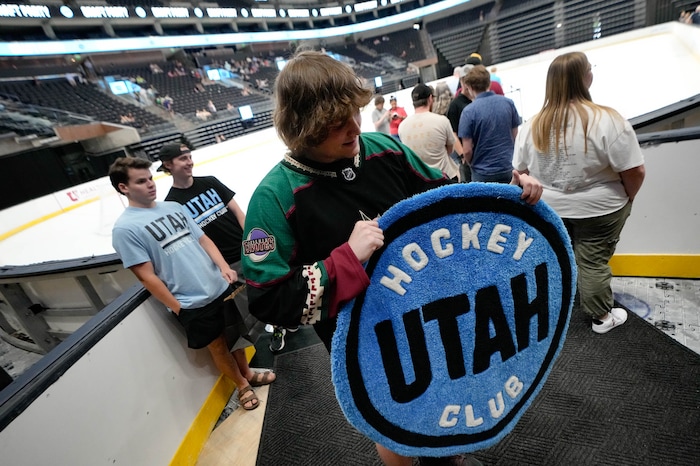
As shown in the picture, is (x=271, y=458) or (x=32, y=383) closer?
(x=32, y=383)

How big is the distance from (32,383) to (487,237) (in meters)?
1.18

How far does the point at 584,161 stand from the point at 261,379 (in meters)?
1.72

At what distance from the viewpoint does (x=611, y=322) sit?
150cm

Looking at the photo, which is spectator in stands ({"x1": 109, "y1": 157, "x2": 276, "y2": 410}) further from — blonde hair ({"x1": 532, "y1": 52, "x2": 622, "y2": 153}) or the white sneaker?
the white sneaker

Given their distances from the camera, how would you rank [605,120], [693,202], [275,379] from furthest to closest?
[275,379], [693,202], [605,120]

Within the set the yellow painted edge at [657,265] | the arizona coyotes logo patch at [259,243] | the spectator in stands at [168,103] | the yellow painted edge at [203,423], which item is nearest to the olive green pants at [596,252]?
the yellow painted edge at [657,265]

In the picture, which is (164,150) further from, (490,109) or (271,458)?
(490,109)

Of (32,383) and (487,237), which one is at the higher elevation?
(487,237)

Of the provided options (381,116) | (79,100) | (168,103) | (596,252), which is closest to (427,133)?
(596,252)

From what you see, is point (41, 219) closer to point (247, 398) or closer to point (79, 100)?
point (247, 398)

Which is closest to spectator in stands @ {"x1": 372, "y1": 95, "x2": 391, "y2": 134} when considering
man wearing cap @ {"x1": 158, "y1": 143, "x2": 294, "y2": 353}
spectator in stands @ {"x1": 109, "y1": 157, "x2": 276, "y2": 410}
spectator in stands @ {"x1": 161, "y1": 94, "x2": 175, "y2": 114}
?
man wearing cap @ {"x1": 158, "y1": 143, "x2": 294, "y2": 353}

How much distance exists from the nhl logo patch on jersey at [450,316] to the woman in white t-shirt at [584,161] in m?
0.77

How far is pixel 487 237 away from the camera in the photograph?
580mm

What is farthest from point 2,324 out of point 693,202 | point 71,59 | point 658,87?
point 71,59
